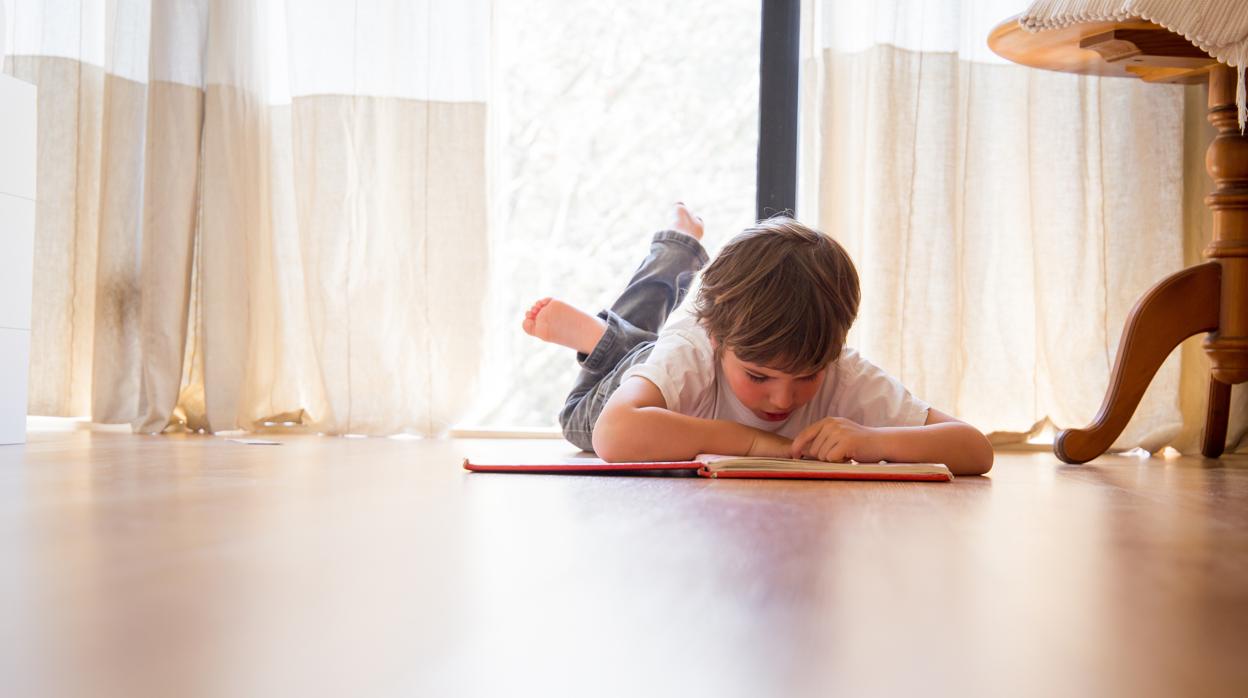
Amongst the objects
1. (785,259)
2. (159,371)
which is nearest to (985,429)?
(785,259)

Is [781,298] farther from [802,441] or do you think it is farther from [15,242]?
[15,242]

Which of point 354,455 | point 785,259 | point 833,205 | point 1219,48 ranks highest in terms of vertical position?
point 1219,48

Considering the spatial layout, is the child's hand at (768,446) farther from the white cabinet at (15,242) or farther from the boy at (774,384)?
the white cabinet at (15,242)

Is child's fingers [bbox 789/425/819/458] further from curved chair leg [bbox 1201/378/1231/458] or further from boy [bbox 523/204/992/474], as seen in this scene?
curved chair leg [bbox 1201/378/1231/458]

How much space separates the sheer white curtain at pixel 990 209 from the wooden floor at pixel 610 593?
1114 millimetres

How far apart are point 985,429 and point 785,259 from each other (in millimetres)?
1006

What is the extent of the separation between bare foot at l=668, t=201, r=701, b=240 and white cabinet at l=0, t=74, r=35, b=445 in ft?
3.51

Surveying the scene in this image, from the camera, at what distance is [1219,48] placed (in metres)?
1.58

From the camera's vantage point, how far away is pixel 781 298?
1.33 m

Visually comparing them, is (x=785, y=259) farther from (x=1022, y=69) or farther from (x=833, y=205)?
(x=1022, y=69)

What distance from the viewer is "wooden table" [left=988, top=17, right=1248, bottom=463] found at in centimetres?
180

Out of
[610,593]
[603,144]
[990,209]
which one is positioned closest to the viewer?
[610,593]

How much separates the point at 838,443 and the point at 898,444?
0.09m

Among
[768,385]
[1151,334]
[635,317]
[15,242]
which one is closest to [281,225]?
[15,242]
